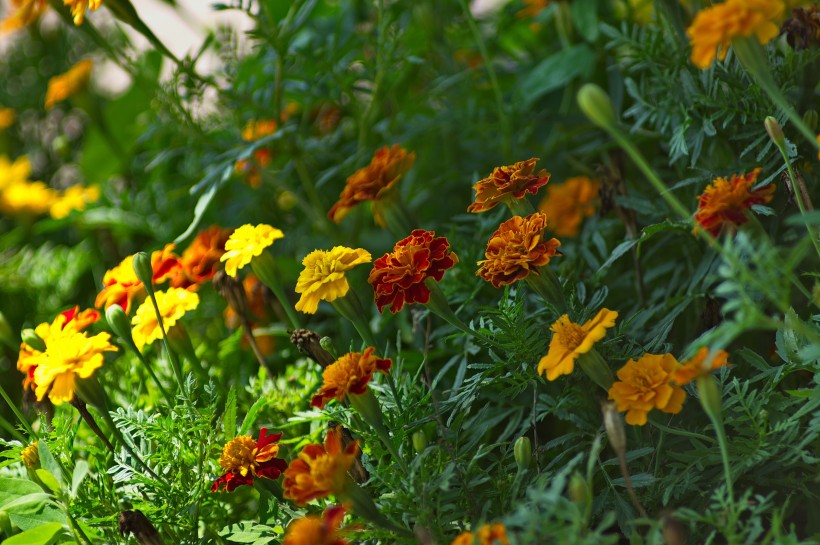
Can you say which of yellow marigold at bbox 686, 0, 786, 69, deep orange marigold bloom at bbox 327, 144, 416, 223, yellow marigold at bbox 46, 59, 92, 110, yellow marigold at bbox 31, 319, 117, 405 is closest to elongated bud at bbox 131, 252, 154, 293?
yellow marigold at bbox 31, 319, 117, 405

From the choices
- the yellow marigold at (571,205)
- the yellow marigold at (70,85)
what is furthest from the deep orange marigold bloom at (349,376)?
the yellow marigold at (70,85)

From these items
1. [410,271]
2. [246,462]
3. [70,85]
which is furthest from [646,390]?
[70,85]

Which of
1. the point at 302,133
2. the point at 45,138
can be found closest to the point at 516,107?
the point at 302,133

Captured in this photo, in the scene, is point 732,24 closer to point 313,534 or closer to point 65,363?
point 313,534

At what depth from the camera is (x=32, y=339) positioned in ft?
2.00

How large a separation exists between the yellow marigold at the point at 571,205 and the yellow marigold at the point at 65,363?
1.42ft

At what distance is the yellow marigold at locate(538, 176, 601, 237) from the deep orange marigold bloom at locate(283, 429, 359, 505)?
40cm

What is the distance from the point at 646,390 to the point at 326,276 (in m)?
0.22

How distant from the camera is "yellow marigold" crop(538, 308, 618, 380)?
49 centimetres

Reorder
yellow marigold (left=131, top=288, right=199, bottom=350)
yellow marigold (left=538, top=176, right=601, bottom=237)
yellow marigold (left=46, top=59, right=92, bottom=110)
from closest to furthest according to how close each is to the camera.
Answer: yellow marigold (left=131, top=288, right=199, bottom=350)
yellow marigold (left=538, top=176, right=601, bottom=237)
yellow marigold (left=46, top=59, right=92, bottom=110)

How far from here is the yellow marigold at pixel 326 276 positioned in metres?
0.56

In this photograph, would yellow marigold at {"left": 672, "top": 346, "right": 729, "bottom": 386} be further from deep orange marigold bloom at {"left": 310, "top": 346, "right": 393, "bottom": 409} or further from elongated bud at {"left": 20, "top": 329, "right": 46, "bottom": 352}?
elongated bud at {"left": 20, "top": 329, "right": 46, "bottom": 352}

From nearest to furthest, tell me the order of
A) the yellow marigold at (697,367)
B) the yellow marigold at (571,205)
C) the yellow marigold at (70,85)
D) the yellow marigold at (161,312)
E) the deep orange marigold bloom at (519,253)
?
the yellow marigold at (697,367) < the deep orange marigold bloom at (519,253) < the yellow marigold at (161,312) < the yellow marigold at (571,205) < the yellow marigold at (70,85)

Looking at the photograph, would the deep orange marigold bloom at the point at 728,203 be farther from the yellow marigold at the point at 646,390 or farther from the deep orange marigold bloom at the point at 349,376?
the deep orange marigold bloom at the point at 349,376
